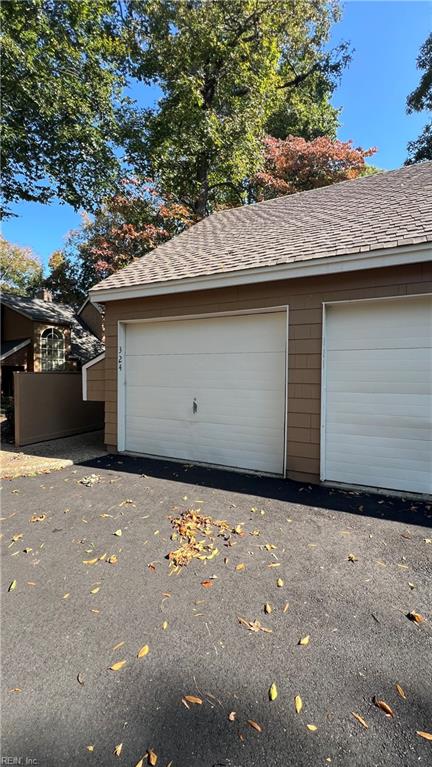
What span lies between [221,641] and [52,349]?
1757 centimetres

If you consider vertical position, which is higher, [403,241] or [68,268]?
[68,268]

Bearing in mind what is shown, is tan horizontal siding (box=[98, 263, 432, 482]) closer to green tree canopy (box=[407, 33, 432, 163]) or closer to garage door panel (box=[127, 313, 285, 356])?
garage door panel (box=[127, 313, 285, 356])

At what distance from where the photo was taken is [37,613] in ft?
7.73

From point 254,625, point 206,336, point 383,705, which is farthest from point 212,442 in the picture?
point 383,705

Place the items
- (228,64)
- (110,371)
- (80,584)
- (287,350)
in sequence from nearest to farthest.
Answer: (80,584), (287,350), (110,371), (228,64)

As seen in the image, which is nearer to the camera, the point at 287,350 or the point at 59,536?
the point at 59,536

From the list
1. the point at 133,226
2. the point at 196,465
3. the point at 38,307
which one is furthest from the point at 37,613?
the point at 38,307

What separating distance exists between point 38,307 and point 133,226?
6787mm

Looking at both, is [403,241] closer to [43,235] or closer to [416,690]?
[416,690]

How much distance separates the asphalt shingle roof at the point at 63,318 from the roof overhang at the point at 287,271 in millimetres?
10423

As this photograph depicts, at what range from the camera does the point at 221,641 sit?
211 cm

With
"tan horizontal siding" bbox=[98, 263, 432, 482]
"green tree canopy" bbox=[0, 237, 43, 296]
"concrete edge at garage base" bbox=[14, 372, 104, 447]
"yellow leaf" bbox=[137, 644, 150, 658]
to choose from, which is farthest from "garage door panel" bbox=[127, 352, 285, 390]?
"green tree canopy" bbox=[0, 237, 43, 296]

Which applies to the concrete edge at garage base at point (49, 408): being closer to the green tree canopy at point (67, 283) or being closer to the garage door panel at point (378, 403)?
the garage door panel at point (378, 403)

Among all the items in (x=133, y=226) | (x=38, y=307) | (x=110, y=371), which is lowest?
(x=110, y=371)
